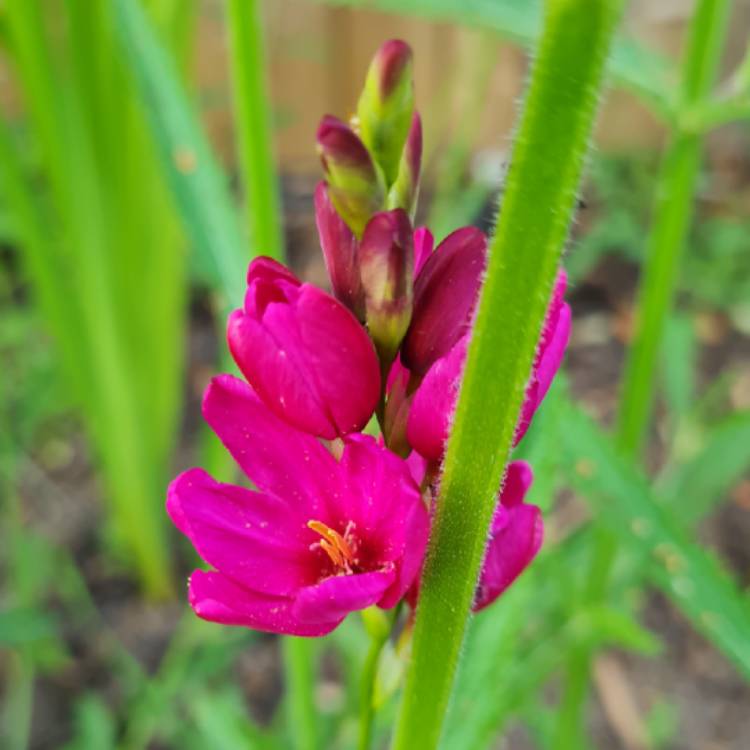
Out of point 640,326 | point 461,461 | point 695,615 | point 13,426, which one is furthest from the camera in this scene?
point 13,426

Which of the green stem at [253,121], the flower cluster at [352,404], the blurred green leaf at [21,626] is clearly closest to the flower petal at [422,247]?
the flower cluster at [352,404]

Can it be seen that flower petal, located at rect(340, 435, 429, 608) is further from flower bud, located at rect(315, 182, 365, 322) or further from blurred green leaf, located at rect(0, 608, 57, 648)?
blurred green leaf, located at rect(0, 608, 57, 648)

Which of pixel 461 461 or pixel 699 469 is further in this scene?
pixel 699 469

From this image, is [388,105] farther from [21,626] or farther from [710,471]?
[21,626]

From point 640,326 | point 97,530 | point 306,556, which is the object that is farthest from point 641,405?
point 97,530

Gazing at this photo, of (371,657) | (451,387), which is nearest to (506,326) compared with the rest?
(451,387)

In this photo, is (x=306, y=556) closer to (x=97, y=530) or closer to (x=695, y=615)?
(x=695, y=615)

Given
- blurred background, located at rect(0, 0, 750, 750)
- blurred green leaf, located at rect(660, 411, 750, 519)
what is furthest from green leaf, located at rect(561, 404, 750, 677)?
blurred green leaf, located at rect(660, 411, 750, 519)
